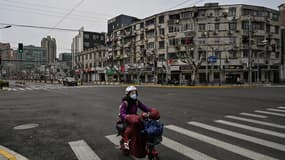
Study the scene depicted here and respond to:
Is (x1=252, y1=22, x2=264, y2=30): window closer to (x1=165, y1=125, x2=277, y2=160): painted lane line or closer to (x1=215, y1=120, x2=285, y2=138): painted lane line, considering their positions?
(x1=215, y1=120, x2=285, y2=138): painted lane line

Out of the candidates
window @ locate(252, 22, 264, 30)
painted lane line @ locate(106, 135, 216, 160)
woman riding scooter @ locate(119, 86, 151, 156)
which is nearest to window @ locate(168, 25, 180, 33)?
window @ locate(252, 22, 264, 30)

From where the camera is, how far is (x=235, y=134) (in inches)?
202

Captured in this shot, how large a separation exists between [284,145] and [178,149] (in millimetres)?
2568

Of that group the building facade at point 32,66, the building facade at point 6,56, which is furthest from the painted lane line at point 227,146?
the building facade at point 32,66

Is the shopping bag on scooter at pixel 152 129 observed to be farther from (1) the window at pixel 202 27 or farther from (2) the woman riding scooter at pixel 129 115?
(1) the window at pixel 202 27

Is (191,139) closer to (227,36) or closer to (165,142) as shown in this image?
(165,142)

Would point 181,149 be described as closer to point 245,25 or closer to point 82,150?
point 82,150

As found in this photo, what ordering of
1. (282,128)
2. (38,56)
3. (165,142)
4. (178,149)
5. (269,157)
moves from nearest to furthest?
(269,157) < (178,149) < (165,142) < (282,128) < (38,56)

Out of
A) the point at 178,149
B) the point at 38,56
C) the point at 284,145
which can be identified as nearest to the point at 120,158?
the point at 178,149

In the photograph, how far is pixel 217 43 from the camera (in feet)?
119

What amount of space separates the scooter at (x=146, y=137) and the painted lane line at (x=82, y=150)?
1039 millimetres

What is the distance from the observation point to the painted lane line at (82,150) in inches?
148

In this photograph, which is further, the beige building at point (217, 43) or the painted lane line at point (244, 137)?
the beige building at point (217, 43)

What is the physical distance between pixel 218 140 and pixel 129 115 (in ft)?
9.15
